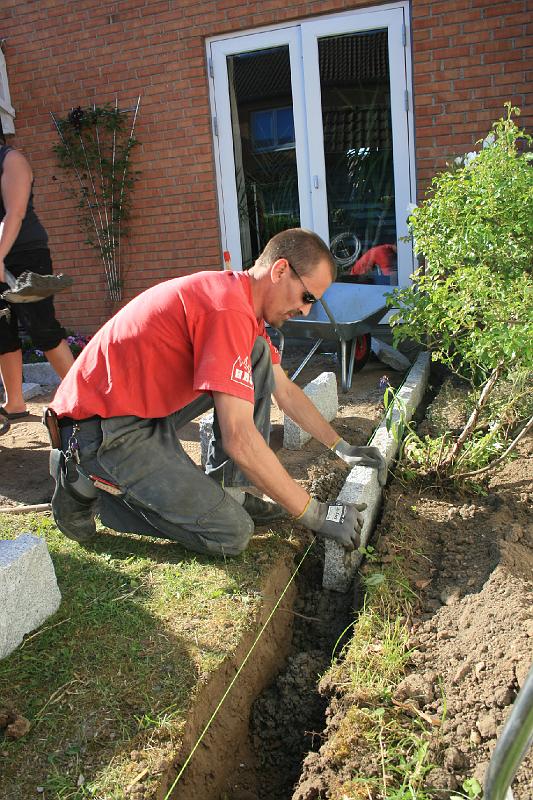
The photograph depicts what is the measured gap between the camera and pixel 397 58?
5723 mm

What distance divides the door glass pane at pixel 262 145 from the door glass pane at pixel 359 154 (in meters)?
0.41

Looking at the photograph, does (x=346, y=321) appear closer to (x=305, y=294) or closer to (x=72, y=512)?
(x=305, y=294)

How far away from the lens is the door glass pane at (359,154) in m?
5.90

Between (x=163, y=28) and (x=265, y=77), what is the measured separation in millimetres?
1158

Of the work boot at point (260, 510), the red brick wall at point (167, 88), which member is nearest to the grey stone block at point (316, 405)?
the work boot at point (260, 510)

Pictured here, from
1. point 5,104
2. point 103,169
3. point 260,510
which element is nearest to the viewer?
point 260,510

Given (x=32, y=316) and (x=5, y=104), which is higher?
(x=5, y=104)

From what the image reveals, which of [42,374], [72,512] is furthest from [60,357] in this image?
[42,374]

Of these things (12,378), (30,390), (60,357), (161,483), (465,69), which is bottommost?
(30,390)

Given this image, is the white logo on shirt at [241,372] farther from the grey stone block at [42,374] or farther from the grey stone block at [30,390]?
the grey stone block at [42,374]

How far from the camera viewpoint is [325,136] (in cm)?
624

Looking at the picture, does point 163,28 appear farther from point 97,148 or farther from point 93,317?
point 93,317

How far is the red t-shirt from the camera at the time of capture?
2322mm

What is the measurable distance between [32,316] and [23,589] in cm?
230
